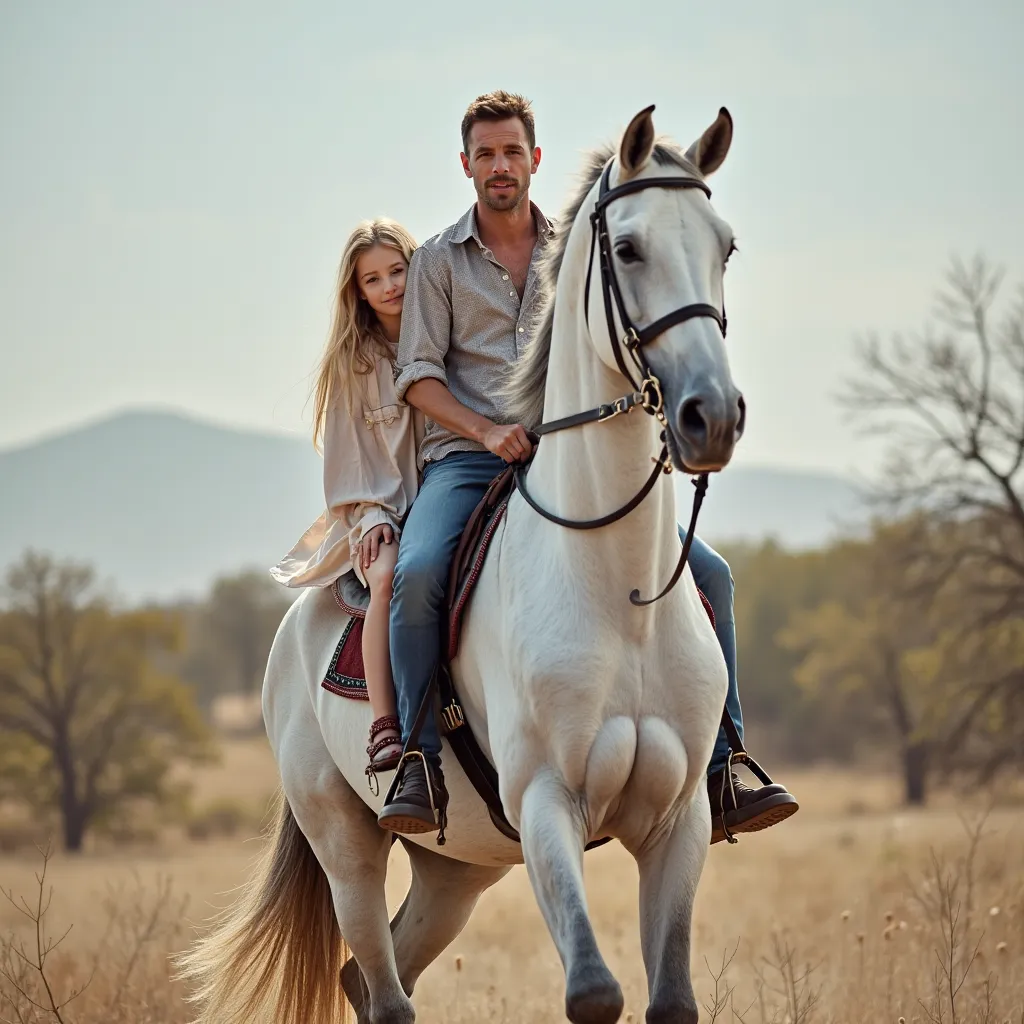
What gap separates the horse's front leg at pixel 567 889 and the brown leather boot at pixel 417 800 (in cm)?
47

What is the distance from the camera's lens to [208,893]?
67.2 feet

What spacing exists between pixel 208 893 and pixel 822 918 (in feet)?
33.4

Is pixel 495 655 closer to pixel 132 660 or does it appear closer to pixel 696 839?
pixel 696 839

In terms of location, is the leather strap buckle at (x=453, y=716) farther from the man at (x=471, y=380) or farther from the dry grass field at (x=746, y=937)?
the dry grass field at (x=746, y=937)

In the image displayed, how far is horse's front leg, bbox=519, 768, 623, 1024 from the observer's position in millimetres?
4102

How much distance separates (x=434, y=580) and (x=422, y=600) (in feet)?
0.28

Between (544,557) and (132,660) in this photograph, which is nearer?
(544,557)

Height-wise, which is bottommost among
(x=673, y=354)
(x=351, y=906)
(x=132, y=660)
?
(x=351, y=906)

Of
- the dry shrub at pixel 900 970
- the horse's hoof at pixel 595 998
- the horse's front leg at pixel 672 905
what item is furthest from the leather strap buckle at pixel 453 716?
the dry shrub at pixel 900 970

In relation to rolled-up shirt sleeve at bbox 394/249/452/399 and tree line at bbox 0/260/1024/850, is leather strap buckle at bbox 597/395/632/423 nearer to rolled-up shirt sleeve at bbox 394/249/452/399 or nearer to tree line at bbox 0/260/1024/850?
rolled-up shirt sleeve at bbox 394/249/452/399

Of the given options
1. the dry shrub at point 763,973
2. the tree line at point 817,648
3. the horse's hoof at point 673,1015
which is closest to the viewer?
the horse's hoof at point 673,1015

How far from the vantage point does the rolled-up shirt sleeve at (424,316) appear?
5465 millimetres

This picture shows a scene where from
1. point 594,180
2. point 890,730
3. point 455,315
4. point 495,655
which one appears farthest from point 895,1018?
point 890,730

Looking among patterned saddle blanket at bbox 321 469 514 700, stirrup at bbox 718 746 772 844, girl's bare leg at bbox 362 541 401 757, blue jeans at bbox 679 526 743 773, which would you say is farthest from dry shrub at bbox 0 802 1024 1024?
patterned saddle blanket at bbox 321 469 514 700
